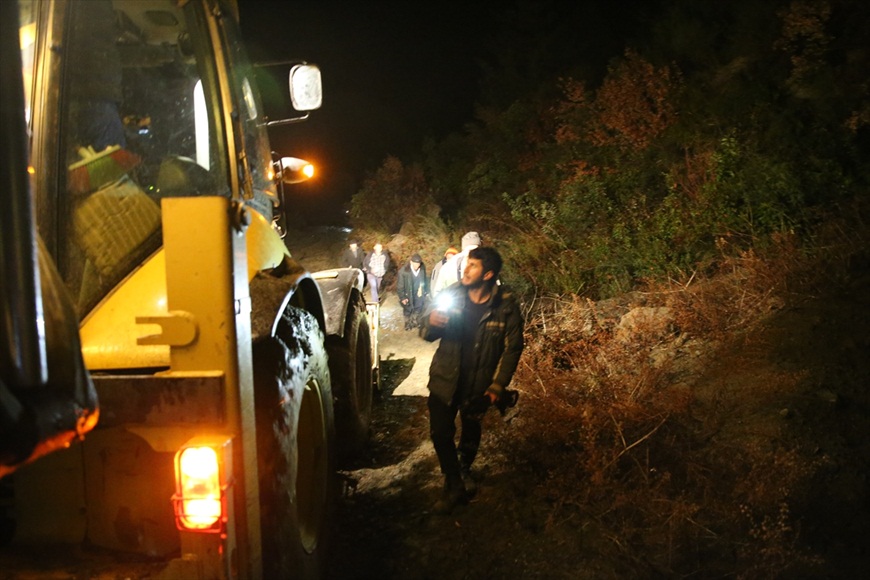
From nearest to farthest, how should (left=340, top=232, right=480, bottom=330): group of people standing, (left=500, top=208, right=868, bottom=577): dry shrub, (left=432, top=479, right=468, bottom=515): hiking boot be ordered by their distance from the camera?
(left=500, top=208, right=868, bottom=577): dry shrub, (left=432, top=479, right=468, bottom=515): hiking boot, (left=340, top=232, right=480, bottom=330): group of people standing

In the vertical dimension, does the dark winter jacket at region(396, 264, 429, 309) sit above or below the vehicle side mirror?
below

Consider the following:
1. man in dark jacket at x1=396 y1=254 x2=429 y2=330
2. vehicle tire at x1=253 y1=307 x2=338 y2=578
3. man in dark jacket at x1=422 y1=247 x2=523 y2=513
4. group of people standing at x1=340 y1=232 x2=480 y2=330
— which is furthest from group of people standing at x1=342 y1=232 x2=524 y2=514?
man in dark jacket at x1=396 y1=254 x2=429 y2=330

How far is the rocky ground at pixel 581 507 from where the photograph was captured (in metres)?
3.57

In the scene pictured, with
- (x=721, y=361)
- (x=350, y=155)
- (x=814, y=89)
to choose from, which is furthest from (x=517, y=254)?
(x=350, y=155)

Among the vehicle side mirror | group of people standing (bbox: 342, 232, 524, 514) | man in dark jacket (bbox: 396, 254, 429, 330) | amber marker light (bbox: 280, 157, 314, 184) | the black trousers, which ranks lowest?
man in dark jacket (bbox: 396, 254, 429, 330)

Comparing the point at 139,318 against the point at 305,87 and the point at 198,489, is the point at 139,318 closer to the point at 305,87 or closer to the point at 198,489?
the point at 198,489

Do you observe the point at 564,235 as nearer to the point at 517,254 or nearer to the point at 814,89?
the point at 517,254

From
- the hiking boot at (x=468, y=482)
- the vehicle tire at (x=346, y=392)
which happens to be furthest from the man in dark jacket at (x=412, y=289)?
the hiking boot at (x=468, y=482)

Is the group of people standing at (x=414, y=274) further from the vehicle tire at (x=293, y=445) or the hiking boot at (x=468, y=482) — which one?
the vehicle tire at (x=293, y=445)

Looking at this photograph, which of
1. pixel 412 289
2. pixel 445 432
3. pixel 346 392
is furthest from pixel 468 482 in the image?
pixel 412 289

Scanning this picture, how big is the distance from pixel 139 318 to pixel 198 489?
1.95ft

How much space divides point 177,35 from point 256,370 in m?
1.81

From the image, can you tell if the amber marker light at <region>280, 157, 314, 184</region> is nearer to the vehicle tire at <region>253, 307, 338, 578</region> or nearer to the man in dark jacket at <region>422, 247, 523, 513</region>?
the man in dark jacket at <region>422, 247, 523, 513</region>

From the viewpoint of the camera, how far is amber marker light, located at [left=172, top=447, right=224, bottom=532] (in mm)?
2012
